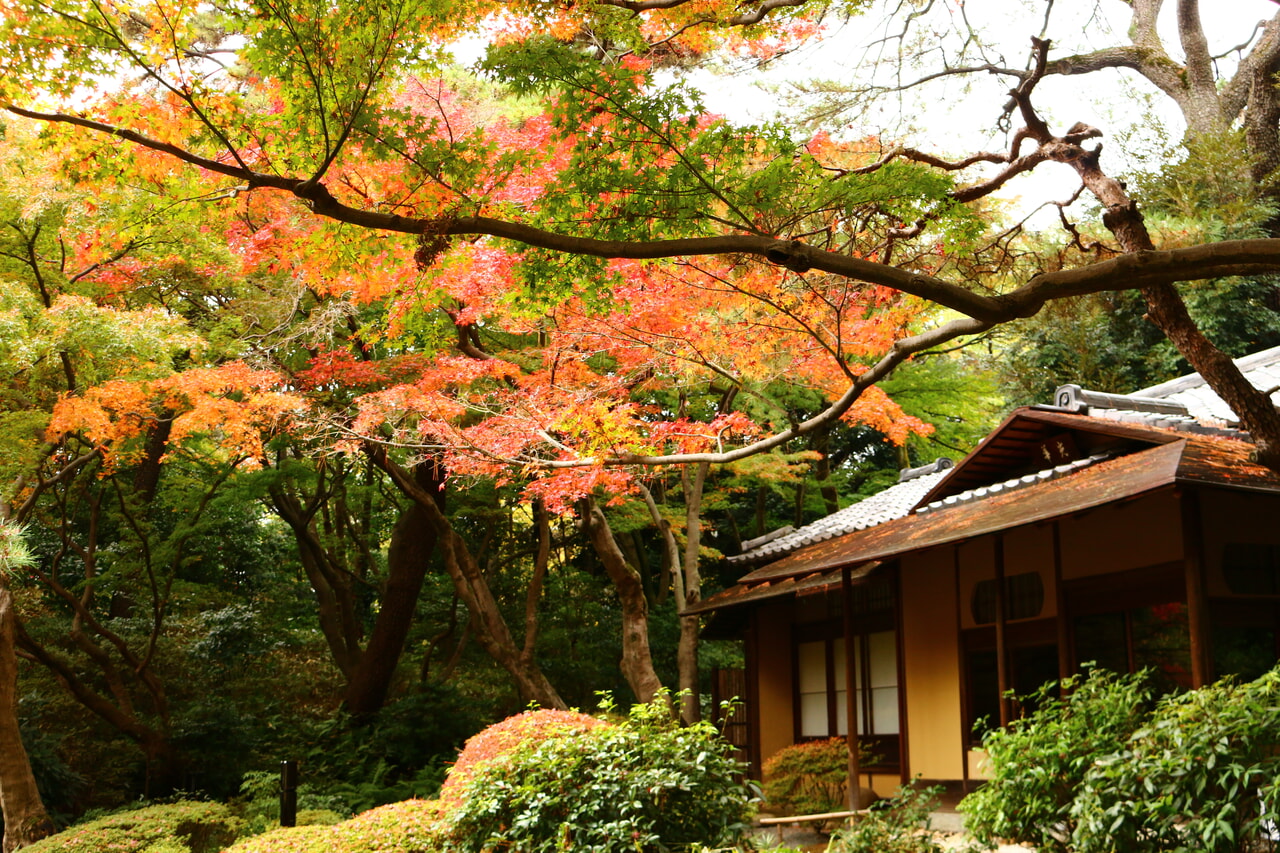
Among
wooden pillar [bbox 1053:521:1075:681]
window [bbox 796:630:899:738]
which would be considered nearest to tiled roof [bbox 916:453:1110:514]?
wooden pillar [bbox 1053:521:1075:681]

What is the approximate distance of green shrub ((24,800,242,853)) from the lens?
10406 millimetres

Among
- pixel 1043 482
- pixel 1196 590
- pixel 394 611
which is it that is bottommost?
pixel 1196 590

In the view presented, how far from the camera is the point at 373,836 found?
781cm

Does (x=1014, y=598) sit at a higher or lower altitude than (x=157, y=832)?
higher

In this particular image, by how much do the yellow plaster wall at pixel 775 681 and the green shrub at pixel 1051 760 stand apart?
361 inches

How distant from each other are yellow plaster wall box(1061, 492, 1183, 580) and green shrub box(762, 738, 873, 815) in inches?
137

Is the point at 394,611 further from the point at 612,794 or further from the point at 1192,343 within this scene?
the point at 1192,343

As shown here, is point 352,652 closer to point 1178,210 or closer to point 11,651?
point 11,651

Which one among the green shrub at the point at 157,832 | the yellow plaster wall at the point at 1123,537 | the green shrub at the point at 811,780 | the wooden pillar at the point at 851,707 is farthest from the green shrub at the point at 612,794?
the green shrub at the point at 811,780

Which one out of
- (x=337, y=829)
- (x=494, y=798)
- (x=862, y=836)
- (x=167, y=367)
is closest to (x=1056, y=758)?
(x=862, y=836)

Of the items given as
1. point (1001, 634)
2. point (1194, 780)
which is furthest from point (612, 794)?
point (1001, 634)

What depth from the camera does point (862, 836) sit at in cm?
591

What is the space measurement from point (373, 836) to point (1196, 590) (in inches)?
253

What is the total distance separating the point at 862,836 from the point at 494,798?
2.20 metres
